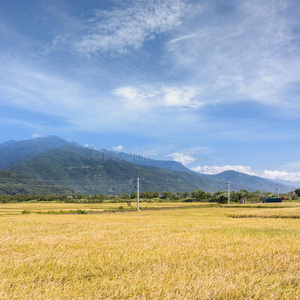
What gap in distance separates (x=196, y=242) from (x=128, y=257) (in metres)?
4.84

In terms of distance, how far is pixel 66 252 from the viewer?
10.9 meters

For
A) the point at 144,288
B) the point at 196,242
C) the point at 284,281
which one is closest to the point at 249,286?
the point at 284,281

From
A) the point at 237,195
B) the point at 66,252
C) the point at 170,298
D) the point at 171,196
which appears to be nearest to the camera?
the point at 170,298

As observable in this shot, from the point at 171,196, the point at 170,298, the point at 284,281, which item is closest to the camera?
the point at 170,298

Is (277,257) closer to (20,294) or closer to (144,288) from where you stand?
(144,288)

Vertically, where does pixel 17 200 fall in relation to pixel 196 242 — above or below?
below

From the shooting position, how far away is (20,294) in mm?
5637

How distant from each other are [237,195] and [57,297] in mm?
119708

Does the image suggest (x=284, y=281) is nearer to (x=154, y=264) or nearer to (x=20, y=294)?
(x=154, y=264)

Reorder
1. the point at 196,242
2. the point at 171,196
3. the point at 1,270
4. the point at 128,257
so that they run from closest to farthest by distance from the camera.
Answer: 1. the point at 1,270
2. the point at 128,257
3. the point at 196,242
4. the point at 171,196

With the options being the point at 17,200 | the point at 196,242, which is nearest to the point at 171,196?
the point at 17,200

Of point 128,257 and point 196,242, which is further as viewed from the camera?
point 196,242

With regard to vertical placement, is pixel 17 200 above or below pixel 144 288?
below

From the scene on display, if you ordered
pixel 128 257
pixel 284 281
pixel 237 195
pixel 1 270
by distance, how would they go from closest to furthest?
pixel 284 281, pixel 1 270, pixel 128 257, pixel 237 195
